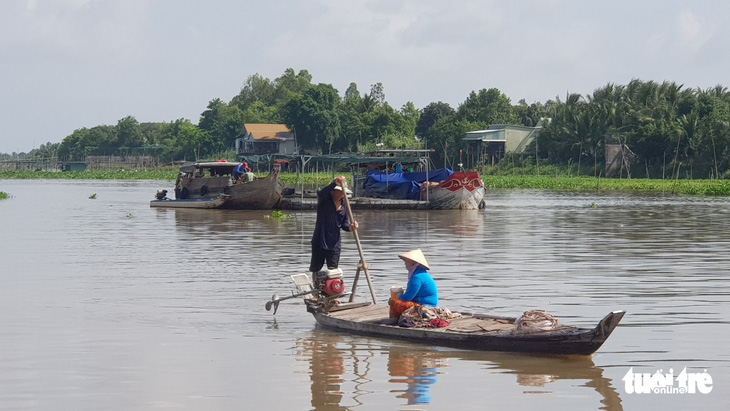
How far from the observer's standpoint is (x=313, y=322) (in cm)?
1178

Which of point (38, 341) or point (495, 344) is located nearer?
point (495, 344)

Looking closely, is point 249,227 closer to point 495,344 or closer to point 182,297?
point 182,297

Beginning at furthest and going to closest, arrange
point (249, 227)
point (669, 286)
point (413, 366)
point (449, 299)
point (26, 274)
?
point (249, 227)
point (26, 274)
point (669, 286)
point (449, 299)
point (413, 366)

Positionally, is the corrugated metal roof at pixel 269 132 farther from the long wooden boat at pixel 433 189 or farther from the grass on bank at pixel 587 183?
the long wooden boat at pixel 433 189

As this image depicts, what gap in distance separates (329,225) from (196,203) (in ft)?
83.5

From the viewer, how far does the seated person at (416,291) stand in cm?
1037

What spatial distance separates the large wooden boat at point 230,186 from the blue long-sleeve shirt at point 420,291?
24.7 m

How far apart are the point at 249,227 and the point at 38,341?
16898mm

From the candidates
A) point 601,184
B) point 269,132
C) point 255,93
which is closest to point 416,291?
point 601,184

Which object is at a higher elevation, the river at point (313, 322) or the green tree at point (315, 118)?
the green tree at point (315, 118)

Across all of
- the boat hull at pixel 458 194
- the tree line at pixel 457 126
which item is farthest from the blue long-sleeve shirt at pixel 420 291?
the tree line at pixel 457 126

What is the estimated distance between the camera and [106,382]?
8.66 metres

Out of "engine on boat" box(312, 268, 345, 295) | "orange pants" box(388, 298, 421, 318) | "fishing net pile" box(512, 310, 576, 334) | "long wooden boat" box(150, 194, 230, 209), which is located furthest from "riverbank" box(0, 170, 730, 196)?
"fishing net pile" box(512, 310, 576, 334)

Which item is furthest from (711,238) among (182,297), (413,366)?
(413,366)
